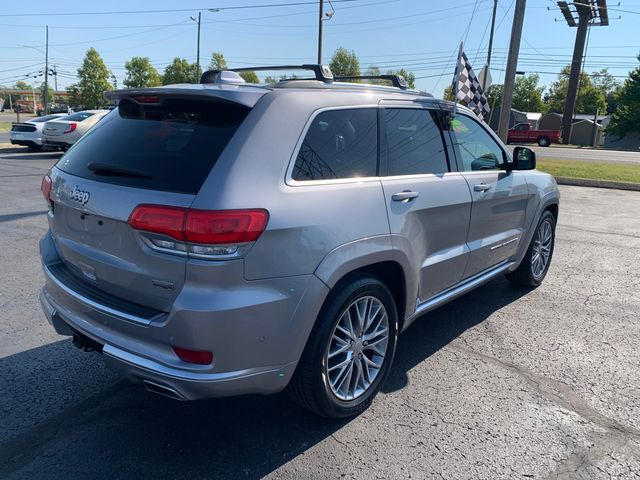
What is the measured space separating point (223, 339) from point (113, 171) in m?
1.06

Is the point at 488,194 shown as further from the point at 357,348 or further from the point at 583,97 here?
the point at 583,97

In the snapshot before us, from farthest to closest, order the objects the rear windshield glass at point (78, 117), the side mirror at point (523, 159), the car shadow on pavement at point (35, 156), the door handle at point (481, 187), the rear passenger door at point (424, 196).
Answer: the rear windshield glass at point (78, 117) → the car shadow on pavement at point (35, 156) → the side mirror at point (523, 159) → the door handle at point (481, 187) → the rear passenger door at point (424, 196)

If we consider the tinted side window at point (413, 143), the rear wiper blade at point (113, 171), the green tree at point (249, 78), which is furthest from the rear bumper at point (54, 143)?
the tinted side window at point (413, 143)

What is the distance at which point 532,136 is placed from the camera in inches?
1800

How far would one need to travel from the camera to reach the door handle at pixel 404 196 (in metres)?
3.05

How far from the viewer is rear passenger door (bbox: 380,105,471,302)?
3.12 m

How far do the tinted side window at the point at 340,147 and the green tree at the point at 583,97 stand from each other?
91594 millimetres

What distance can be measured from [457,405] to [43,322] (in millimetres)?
3214

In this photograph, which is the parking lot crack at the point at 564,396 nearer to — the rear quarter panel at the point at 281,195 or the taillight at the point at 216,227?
the rear quarter panel at the point at 281,195

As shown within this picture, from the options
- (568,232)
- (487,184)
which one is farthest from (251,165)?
(568,232)

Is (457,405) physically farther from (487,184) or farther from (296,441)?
(487,184)

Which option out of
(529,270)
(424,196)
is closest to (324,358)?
(424,196)

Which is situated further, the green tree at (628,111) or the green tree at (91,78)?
the green tree at (91,78)

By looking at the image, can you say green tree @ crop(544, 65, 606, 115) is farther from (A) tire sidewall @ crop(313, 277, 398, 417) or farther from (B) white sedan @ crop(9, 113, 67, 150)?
(A) tire sidewall @ crop(313, 277, 398, 417)
